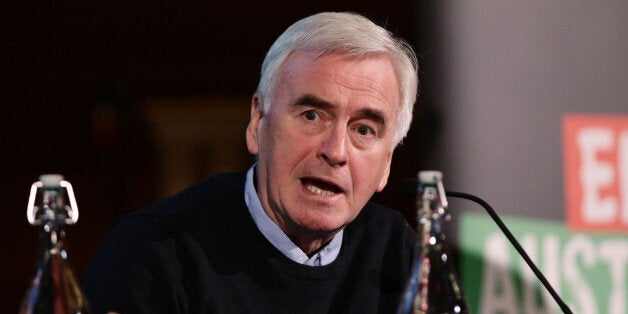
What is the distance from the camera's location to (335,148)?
1479mm

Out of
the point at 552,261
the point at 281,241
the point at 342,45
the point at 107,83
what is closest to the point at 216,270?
the point at 281,241

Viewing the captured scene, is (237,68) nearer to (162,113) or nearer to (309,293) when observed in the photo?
(162,113)

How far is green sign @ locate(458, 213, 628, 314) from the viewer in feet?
Result: 7.31

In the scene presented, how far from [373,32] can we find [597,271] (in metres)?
1.11

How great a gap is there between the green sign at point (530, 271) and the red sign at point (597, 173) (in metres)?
0.10

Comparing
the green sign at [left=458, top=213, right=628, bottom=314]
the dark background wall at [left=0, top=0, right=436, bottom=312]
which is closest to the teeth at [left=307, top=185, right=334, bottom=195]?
the green sign at [left=458, top=213, right=628, bottom=314]

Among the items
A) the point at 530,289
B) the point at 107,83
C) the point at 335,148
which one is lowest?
the point at 530,289

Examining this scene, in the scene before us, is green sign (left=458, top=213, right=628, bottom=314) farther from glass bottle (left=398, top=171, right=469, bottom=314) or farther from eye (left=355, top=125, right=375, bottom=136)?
glass bottle (left=398, top=171, right=469, bottom=314)

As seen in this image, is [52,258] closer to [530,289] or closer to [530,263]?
[530,263]

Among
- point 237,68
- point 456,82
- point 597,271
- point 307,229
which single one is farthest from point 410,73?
point 237,68

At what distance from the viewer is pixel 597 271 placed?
2273mm

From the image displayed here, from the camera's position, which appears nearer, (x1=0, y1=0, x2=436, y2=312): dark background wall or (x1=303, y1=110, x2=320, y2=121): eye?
(x1=303, y1=110, x2=320, y2=121): eye

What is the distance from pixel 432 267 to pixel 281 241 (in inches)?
21.3

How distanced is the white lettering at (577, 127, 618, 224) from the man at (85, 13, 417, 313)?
853mm
